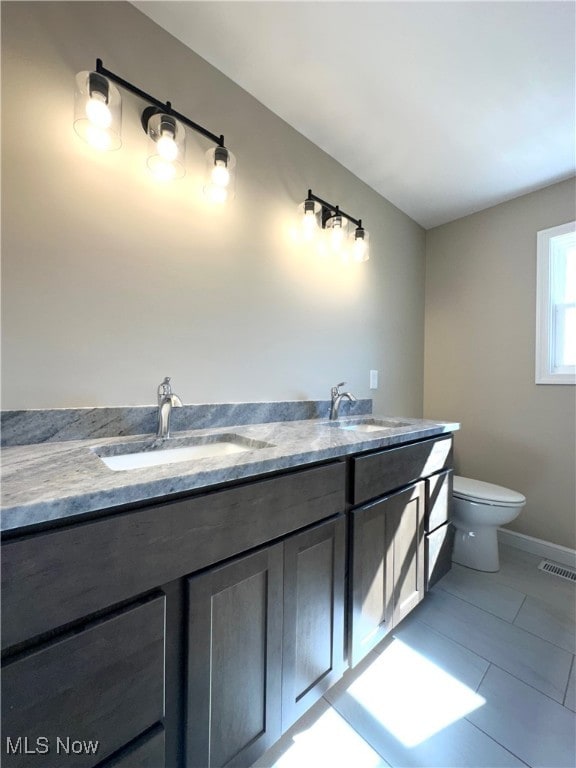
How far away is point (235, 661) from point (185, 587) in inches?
10.2

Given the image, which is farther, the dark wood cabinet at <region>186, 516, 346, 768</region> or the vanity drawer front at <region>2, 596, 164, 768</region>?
the dark wood cabinet at <region>186, 516, 346, 768</region>

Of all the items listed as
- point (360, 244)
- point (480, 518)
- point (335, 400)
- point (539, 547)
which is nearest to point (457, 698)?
point (480, 518)

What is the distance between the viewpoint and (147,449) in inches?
38.6

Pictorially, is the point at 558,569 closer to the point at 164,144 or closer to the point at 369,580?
the point at 369,580

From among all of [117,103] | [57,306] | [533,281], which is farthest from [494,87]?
[57,306]

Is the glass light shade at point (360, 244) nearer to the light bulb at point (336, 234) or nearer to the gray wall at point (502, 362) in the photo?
the light bulb at point (336, 234)

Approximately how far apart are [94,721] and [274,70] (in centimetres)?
206

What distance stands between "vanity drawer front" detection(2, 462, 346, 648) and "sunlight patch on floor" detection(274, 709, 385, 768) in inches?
26.9

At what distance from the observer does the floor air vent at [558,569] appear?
1.81 meters

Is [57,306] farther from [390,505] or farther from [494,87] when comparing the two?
[494,87]

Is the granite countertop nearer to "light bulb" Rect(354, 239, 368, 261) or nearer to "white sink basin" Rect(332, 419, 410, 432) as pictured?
"white sink basin" Rect(332, 419, 410, 432)

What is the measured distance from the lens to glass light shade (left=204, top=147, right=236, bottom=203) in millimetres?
1210

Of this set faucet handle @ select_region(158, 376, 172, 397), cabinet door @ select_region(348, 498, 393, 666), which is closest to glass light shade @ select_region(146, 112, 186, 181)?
faucet handle @ select_region(158, 376, 172, 397)

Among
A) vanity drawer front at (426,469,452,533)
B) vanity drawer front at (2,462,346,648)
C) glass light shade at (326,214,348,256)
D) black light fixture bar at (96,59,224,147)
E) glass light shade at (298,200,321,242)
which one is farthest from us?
glass light shade at (326,214,348,256)
